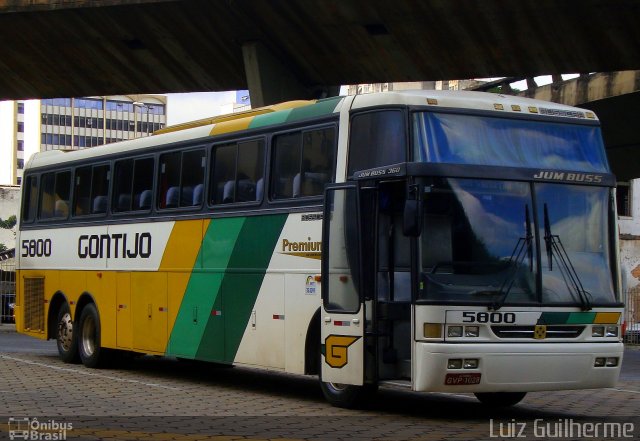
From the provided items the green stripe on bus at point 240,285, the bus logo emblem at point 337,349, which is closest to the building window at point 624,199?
the green stripe on bus at point 240,285

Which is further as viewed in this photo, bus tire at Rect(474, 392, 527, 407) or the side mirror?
bus tire at Rect(474, 392, 527, 407)

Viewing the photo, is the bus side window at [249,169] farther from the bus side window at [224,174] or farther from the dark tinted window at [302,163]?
the dark tinted window at [302,163]

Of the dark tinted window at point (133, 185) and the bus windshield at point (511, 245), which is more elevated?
the dark tinted window at point (133, 185)

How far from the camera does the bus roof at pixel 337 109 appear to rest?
12.4 meters

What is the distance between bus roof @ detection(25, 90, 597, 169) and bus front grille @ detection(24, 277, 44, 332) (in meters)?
3.77

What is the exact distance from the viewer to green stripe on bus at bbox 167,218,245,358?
49.5 ft

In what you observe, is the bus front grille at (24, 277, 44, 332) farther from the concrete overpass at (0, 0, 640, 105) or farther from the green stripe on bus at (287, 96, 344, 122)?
the green stripe on bus at (287, 96, 344, 122)

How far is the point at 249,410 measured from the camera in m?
12.8

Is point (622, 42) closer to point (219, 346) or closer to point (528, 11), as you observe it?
point (528, 11)

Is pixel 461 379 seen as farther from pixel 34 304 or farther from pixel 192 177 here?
pixel 34 304

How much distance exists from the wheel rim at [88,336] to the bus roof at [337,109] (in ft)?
9.49

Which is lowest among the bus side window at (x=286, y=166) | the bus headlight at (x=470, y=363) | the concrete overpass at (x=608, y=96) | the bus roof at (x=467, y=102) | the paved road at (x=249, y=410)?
the paved road at (x=249, y=410)

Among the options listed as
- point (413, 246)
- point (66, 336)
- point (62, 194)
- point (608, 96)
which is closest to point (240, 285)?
point (413, 246)

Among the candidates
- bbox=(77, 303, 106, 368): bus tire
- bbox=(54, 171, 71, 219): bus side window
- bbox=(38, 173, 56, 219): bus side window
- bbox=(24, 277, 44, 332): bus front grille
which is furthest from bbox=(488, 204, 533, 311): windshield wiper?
bbox=(24, 277, 44, 332): bus front grille
